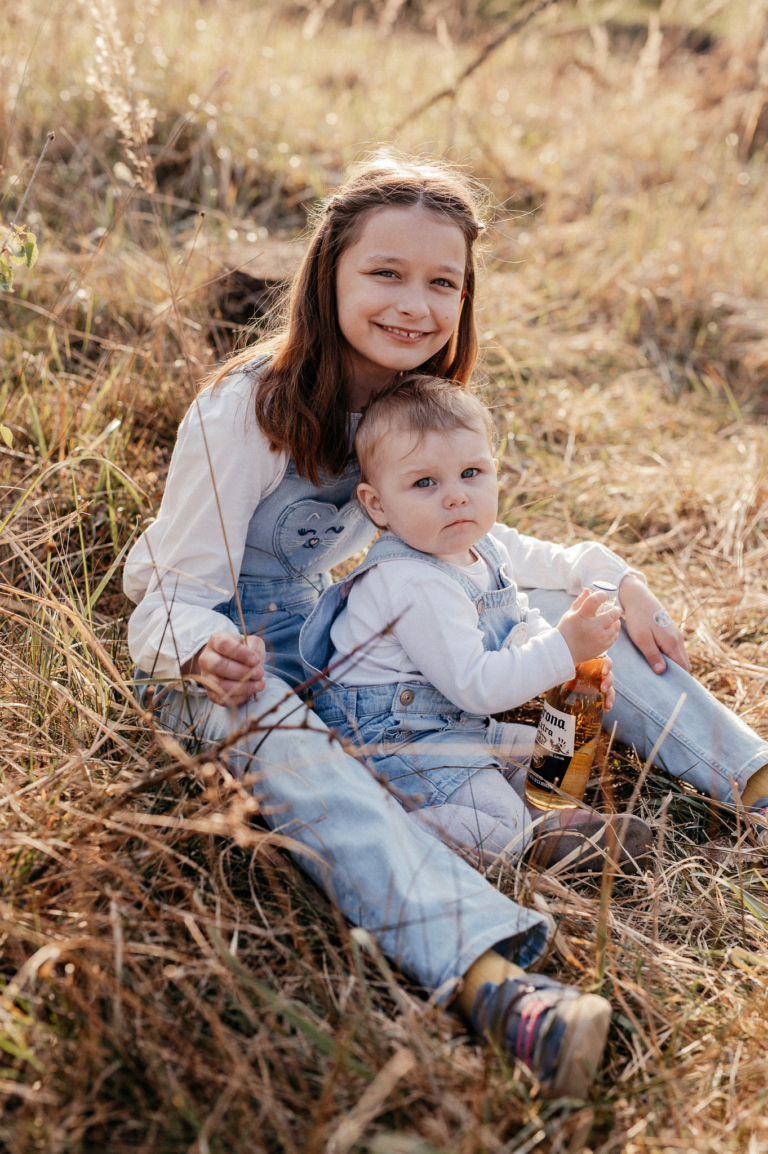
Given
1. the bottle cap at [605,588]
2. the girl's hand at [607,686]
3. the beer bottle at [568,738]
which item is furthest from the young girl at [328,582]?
the bottle cap at [605,588]

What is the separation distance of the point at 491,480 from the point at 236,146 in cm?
355

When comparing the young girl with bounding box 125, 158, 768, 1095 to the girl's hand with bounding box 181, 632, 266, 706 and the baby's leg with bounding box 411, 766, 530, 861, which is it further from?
the baby's leg with bounding box 411, 766, 530, 861

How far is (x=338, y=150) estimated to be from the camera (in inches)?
193

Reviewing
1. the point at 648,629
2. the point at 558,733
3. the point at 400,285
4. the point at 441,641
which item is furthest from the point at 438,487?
the point at 648,629

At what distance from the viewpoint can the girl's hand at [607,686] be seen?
73.2 inches

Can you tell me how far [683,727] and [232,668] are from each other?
104 centimetres

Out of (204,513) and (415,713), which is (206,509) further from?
Answer: (415,713)

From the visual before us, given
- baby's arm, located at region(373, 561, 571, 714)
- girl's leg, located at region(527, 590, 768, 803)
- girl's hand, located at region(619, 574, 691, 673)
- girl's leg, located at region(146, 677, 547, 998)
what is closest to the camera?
girl's leg, located at region(146, 677, 547, 998)

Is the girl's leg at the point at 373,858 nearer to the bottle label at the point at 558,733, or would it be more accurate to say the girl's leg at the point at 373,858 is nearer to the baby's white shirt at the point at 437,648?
the baby's white shirt at the point at 437,648

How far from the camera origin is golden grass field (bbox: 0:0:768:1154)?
115cm

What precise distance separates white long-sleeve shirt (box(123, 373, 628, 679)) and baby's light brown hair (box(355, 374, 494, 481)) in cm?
19

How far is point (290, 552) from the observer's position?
2059 millimetres

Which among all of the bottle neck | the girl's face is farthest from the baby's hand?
the girl's face

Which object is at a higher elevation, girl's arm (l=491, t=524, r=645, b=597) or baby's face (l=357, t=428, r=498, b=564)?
baby's face (l=357, t=428, r=498, b=564)
